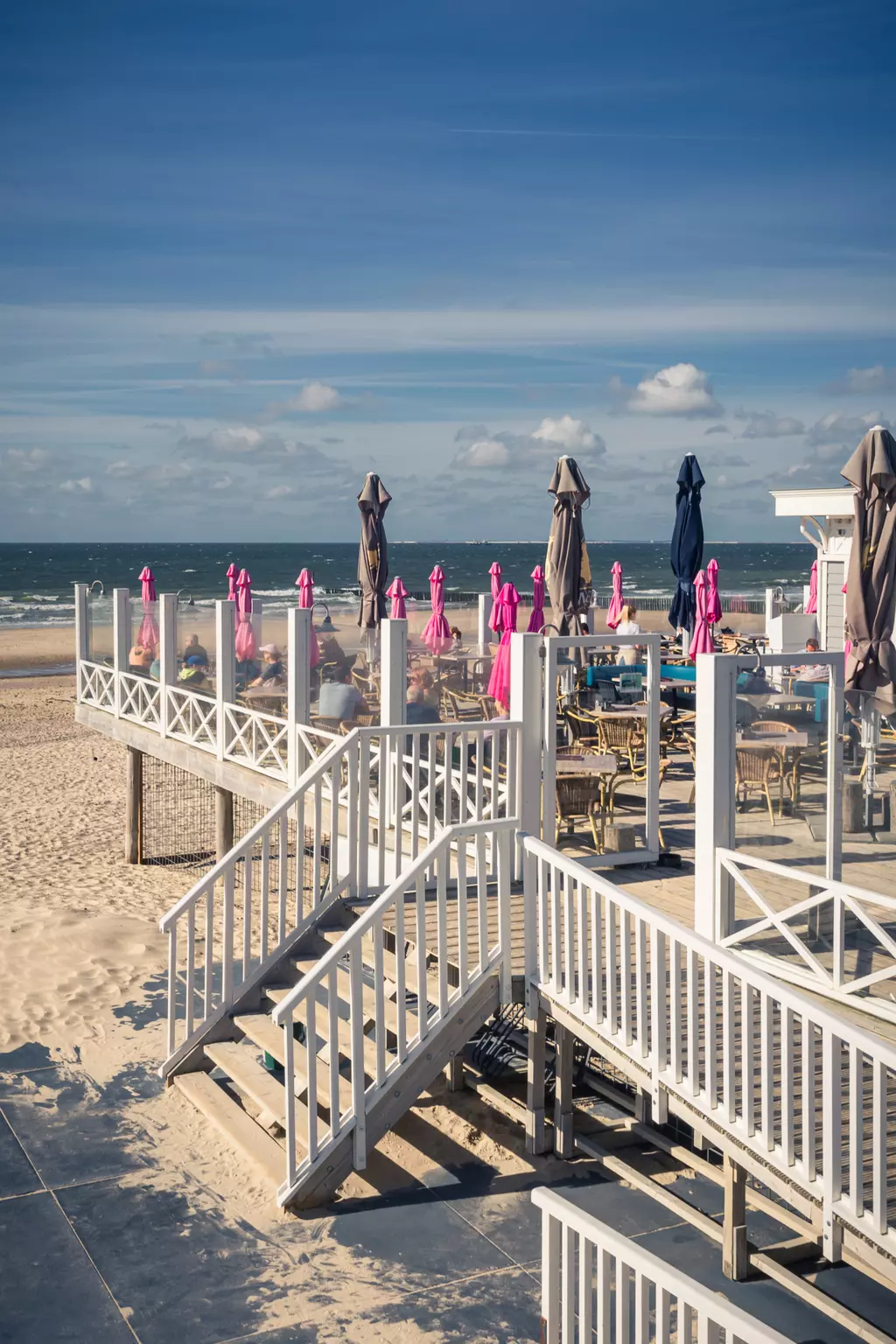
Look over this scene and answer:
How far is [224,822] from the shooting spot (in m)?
14.8

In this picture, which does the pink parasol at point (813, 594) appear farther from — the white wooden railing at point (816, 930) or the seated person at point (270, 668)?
the white wooden railing at point (816, 930)

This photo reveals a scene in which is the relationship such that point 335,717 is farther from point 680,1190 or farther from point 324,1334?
point 324,1334

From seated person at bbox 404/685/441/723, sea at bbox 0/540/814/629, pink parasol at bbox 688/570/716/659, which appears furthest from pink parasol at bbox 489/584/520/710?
sea at bbox 0/540/814/629

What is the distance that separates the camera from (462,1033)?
7.30 m

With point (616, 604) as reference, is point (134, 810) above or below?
below

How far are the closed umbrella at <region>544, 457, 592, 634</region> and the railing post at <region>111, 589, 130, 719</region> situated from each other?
5545mm

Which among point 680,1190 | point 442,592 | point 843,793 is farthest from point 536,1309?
point 442,592

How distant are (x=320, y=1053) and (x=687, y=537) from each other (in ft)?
29.5

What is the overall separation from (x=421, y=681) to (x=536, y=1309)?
5.73 meters

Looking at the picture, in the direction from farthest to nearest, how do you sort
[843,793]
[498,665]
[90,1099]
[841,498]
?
1. [841,498]
2. [498,665]
3. [90,1099]
4. [843,793]

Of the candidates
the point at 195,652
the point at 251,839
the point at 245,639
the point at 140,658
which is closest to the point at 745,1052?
the point at 251,839

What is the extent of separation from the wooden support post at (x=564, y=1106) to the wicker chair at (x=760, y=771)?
1865mm

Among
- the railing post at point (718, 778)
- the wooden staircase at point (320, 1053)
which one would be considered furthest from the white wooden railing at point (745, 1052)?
the wooden staircase at point (320, 1053)

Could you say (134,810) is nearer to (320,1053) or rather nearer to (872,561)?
(320,1053)
